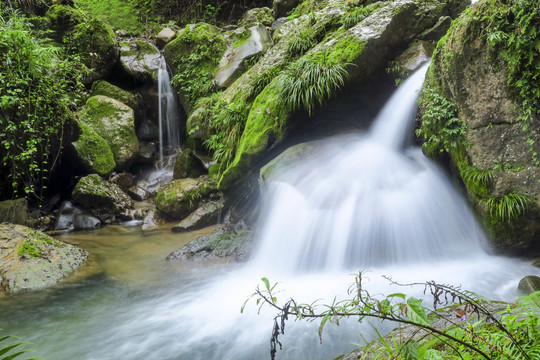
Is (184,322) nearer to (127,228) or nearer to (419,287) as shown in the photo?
(419,287)

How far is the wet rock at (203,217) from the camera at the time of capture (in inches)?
272

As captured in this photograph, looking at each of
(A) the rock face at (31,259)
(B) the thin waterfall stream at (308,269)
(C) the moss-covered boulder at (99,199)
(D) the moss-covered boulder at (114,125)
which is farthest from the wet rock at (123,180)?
(A) the rock face at (31,259)

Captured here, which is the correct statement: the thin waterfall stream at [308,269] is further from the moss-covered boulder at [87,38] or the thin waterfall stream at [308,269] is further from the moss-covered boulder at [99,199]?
the moss-covered boulder at [87,38]

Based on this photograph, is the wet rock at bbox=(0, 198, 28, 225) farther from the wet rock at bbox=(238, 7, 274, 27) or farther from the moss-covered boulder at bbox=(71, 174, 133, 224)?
the wet rock at bbox=(238, 7, 274, 27)

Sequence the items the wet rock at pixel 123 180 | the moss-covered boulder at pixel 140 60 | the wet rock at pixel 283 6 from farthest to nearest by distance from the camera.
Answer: the wet rock at pixel 283 6 < the moss-covered boulder at pixel 140 60 < the wet rock at pixel 123 180

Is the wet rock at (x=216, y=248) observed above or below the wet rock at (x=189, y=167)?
below

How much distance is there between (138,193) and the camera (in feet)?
29.7

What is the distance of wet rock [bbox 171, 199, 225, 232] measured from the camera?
6898mm

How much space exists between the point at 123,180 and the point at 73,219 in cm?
209

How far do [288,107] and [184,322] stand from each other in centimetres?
416

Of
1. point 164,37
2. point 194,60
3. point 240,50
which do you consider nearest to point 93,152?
point 194,60

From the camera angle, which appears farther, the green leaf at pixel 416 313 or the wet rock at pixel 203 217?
the wet rock at pixel 203 217

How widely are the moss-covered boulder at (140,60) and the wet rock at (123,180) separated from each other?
12.2 feet

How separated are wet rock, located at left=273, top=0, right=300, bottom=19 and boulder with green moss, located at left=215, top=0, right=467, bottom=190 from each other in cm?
468
